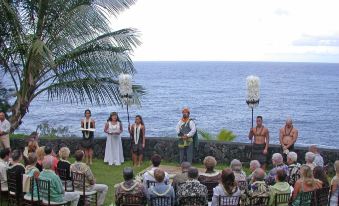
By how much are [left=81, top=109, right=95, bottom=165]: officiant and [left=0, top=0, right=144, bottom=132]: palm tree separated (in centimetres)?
54

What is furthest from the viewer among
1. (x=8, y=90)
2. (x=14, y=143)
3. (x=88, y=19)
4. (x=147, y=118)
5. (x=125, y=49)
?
(x=147, y=118)

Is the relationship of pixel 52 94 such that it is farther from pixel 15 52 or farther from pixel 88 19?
pixel 88 19

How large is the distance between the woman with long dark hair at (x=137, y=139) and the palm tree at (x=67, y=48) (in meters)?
1.01

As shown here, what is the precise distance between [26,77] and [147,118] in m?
43.0

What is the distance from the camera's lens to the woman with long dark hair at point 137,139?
14000 millimetres

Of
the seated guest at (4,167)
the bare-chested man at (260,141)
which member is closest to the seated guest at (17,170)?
the seated guest at (4,167)

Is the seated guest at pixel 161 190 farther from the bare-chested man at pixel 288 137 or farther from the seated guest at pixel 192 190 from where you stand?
the bare-chested man at pixel 288 137

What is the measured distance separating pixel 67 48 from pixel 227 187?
691cm

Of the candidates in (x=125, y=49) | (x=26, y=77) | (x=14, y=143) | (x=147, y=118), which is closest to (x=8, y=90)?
(x=14, y=143)

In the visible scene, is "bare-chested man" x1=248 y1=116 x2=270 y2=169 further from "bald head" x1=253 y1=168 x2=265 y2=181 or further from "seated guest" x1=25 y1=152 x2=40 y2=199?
"seated guest" x1=25 y1=152 x2=40 y2=199

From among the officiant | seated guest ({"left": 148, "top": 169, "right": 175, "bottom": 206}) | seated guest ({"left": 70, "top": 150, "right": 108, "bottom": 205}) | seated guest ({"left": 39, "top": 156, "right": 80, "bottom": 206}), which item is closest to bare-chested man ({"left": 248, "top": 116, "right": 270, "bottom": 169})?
the officiant

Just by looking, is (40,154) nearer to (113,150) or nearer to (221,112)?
(113,150)

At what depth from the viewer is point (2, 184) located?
31.9ft

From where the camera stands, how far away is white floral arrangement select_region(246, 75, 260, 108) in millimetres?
13695
